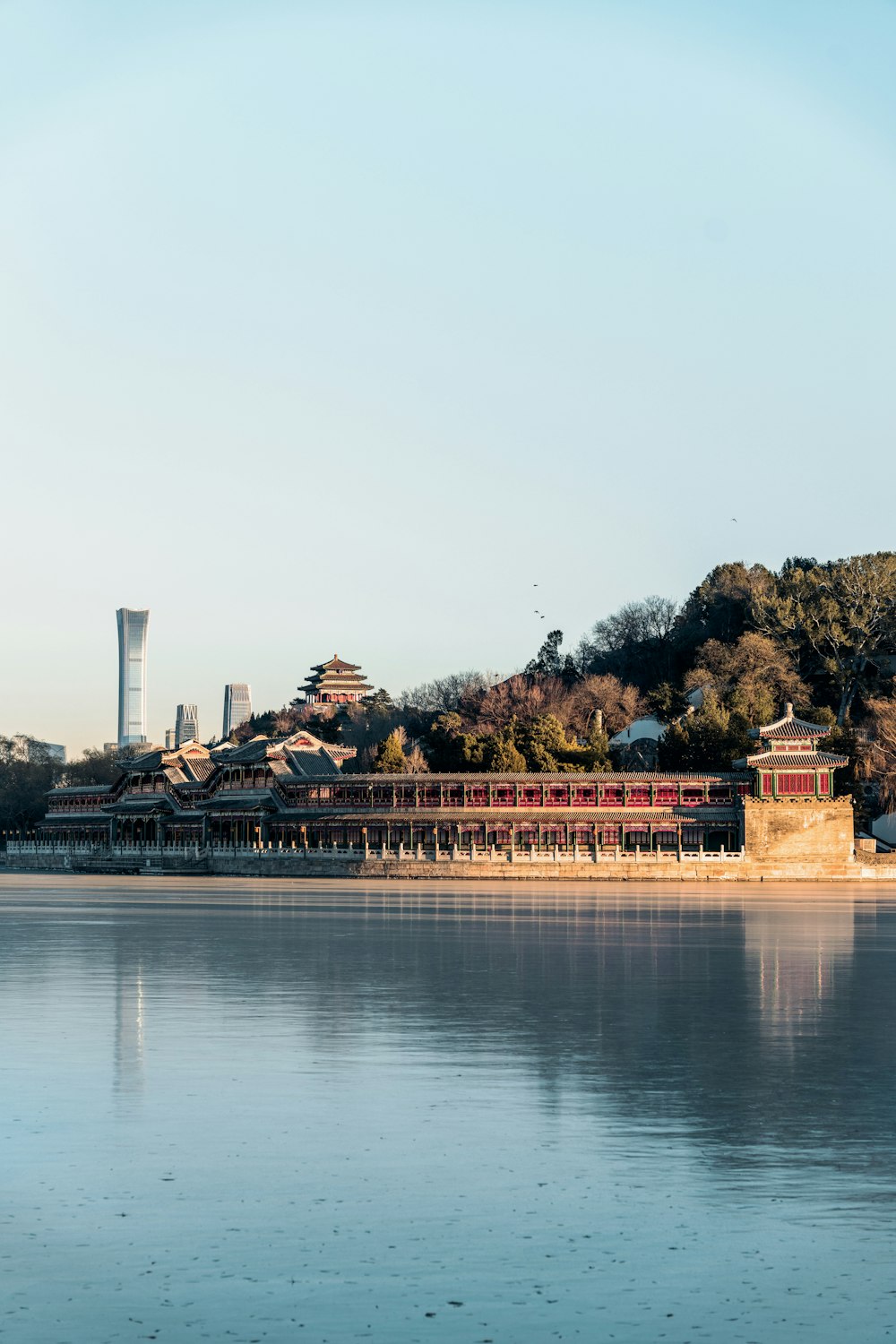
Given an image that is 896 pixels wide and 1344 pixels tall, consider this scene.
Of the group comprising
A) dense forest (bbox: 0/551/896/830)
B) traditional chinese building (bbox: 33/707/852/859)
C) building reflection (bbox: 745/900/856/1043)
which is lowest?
building reflection (bbox: 745/900/856/1043)

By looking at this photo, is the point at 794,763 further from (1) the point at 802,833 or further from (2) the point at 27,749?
(2) the point at 27,749

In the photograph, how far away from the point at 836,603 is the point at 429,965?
83.7 metres

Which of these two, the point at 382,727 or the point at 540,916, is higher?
the point at 382,727

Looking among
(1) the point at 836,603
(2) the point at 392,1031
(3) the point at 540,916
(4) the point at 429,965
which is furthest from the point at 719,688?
(2) the point at 392,1031

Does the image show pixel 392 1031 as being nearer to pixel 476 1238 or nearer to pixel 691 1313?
pixel 476 1238

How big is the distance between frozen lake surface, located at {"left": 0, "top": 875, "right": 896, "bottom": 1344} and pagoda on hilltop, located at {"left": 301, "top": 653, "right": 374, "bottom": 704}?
133460 millimetres

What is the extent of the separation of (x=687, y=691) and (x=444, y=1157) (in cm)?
10271

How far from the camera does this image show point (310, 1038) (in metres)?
18.4

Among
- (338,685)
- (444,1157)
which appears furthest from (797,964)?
(338,685)

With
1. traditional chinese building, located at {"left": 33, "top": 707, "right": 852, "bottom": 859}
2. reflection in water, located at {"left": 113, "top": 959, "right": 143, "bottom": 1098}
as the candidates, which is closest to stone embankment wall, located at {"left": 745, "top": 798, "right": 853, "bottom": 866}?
traditional chinese building, located at {"left": 33, "top": 707, "right": 852, "bottom": 859}

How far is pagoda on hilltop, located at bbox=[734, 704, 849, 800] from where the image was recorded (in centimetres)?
8525

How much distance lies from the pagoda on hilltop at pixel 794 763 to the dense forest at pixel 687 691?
5.03 meters

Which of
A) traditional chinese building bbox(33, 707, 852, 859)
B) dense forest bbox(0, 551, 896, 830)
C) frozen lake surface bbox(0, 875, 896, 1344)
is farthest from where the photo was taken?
dense forest bbox(0, 551, 896, 830)

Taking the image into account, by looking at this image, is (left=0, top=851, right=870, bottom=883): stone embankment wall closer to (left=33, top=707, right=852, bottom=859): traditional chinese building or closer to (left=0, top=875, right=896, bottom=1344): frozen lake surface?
(left=33, top=707, right=852, bottom=859): traditional chinese building
